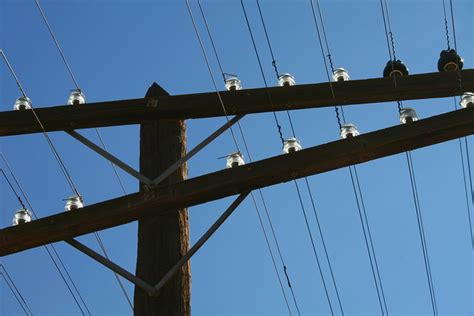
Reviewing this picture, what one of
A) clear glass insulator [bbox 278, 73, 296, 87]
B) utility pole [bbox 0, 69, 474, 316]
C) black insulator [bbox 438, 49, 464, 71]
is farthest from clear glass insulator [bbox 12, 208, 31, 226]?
black insulator [bbox 438, 49, 464, 71]

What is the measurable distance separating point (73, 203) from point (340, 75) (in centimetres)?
249

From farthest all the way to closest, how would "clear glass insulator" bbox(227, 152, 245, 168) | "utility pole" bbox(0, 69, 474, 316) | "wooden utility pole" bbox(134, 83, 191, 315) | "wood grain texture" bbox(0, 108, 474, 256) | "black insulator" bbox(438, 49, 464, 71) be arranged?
1. "black insulator" bbox(438, 49, 464, 71)
2. "clear glass insulator" bbox(227, 152, 245, 168)
3. "wood grain texture" bbox(0, 108, 474, 256)
4. "utility pole" bbox(0, 69, 474, 316)
5. "wooden utility pole" bbox(134, 83, 191, 315)

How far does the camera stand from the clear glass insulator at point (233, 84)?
24.1 ft

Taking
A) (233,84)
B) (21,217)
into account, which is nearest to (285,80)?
(233,84)

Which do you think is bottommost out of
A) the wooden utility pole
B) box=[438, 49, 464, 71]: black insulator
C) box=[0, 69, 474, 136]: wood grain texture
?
the wooden utility pole

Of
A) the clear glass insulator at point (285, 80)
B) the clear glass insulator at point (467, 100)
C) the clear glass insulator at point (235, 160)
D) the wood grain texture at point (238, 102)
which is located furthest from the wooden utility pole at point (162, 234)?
the clear glass insulator at point (467, 100)

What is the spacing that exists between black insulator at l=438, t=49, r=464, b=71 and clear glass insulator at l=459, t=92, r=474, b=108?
0.53 meters

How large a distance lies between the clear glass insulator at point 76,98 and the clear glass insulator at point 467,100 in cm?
317

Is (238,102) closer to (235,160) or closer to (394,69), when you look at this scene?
(235,160)

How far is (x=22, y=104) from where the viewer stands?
7.45 metres

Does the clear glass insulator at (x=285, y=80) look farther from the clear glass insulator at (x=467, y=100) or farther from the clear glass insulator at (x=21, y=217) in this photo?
the clear glass insulator at (x=21, y=217)

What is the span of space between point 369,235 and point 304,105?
157 cm

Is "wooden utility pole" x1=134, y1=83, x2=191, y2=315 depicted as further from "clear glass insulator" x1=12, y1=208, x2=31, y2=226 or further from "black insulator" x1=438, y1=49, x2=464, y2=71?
"black insulator" x1=438, y1=49, x2=464, y2=71

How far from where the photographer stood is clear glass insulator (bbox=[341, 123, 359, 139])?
22.4 feet
